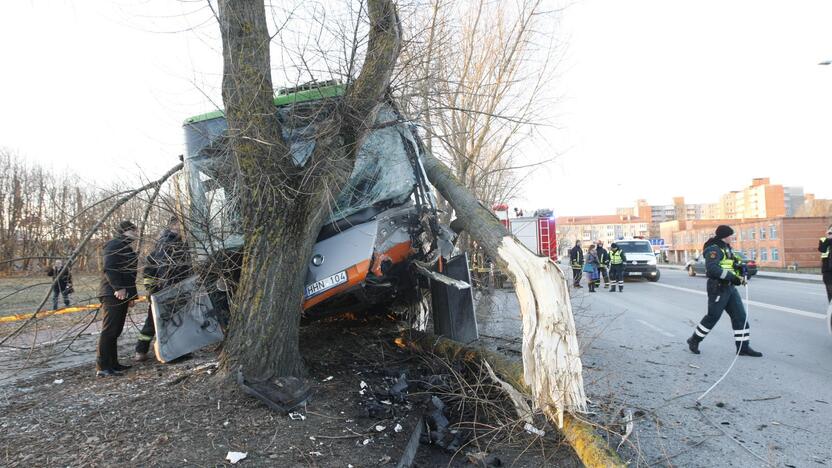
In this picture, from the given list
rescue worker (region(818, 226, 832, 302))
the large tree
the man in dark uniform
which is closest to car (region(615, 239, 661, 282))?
rescue worker (region(818, 226, 832, 302))

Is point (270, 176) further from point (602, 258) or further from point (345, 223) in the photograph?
point (602, 258)

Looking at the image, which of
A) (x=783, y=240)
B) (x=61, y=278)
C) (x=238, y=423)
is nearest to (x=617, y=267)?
(x=238, y=423)

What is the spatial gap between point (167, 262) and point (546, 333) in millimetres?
3326

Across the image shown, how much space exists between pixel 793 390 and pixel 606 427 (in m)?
2.81

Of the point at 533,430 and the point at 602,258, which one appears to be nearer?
the point at 533,430

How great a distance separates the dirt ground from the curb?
0.18m

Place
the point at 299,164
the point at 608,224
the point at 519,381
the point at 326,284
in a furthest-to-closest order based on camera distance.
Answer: the point at 608,224 → the point at 326,284 → the point at 299,164 → the point at 519,381

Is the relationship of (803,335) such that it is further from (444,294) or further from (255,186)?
(255,186)

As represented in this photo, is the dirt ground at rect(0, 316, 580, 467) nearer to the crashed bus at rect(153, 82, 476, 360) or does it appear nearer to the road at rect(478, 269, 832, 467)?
the crashed bus at rect(153, 82, 476, 360)

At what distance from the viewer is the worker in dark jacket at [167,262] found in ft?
14.5

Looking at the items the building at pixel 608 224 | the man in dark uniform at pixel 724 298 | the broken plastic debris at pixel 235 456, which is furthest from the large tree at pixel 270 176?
the building at pixel 608 224

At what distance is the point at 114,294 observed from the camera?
5.02 metres

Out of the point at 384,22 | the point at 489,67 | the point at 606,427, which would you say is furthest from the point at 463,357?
the point at 489,67

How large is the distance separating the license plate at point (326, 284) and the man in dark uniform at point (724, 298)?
4.88 meters
